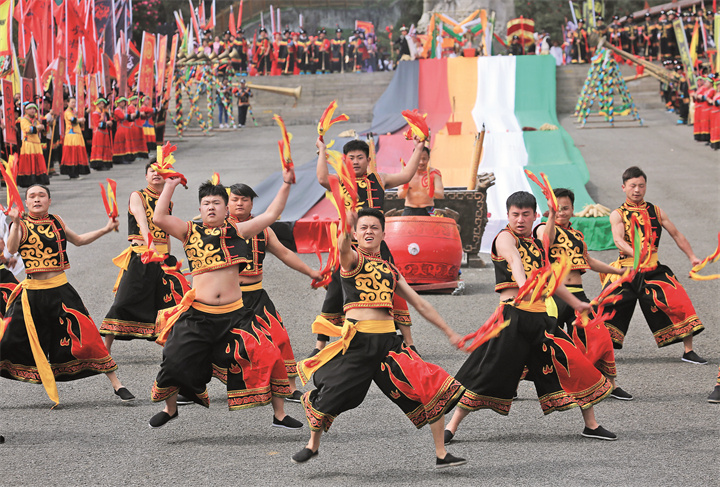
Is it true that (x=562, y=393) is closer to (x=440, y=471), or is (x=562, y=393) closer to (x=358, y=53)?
(x=440, y=471)

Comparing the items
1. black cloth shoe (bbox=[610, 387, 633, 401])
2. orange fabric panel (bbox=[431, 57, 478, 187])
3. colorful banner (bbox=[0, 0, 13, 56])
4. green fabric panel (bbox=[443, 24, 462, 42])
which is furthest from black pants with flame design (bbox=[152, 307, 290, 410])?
green fabric panel (bbox=[443, 24, 462, 42])

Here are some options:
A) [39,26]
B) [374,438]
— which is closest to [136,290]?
[374,438]

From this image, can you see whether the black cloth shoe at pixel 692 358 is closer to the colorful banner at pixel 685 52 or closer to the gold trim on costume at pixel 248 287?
the gold trim on costume at pixel 248 287

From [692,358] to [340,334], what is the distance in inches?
130

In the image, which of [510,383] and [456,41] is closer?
[510,383]

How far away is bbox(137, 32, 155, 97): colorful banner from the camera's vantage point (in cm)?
2153

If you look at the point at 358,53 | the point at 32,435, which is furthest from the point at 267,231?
the point at 358,53

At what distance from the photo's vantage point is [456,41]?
97.0ft

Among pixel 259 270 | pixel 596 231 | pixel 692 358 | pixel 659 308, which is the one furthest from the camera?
pixel 596 231

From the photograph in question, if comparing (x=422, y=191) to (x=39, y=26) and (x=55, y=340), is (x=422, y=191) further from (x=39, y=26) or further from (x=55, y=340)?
(x=39, y=26)

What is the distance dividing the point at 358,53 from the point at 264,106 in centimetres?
761

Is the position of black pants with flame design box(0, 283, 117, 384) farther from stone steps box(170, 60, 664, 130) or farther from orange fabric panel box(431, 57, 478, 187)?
stone steps box(170, 60, 664, 130)

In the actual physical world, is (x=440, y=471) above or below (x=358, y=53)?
below

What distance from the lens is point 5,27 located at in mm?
15789
